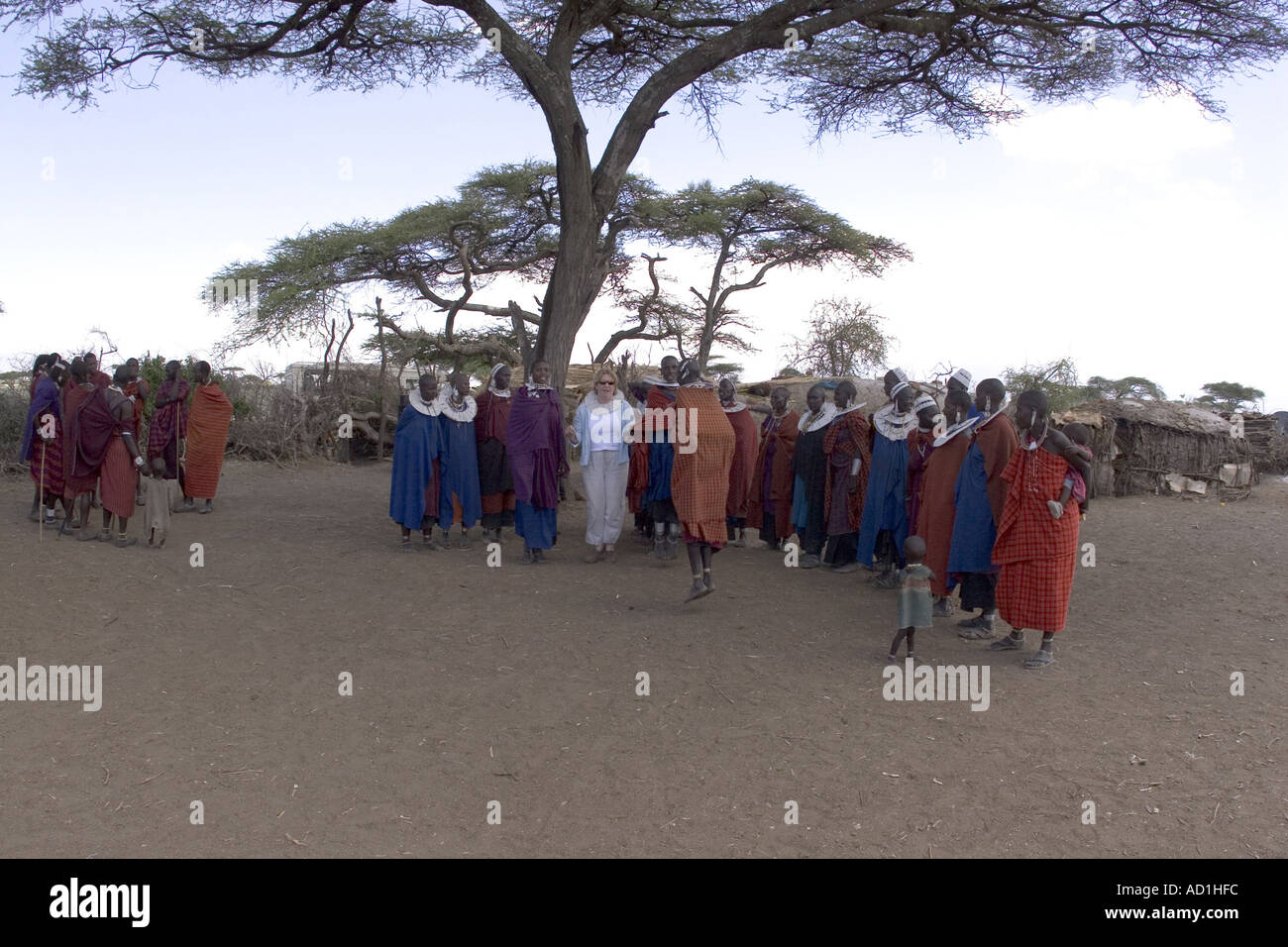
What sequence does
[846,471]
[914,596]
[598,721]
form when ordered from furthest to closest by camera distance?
1. [846,471]
2. [914,596]
3. [598,721]

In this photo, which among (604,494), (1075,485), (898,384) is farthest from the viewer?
(604,494)

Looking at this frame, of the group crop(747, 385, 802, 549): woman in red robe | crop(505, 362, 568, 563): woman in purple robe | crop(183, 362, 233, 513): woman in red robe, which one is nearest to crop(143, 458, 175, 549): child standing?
crop(183, 362, 233, 513): woman in red robe

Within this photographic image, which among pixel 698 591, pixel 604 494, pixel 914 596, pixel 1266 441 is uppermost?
pixel 1266 441

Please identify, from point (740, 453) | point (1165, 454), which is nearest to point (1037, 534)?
point (740, 453)

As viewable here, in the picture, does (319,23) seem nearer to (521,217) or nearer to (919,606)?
(521,217)

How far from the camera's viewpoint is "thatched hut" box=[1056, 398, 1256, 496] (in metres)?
15.0

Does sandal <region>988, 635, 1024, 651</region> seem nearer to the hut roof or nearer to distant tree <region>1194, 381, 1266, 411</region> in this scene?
the hut roof

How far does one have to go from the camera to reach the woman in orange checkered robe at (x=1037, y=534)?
566 centimetres

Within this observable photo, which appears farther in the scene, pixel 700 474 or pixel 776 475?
pixel 776 475

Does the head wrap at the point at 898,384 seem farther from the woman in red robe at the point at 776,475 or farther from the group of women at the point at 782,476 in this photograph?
the woman in red robe at the point at 776,475

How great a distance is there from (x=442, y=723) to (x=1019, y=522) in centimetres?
332

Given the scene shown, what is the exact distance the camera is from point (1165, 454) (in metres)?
15.0

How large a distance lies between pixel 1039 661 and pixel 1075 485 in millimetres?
1002

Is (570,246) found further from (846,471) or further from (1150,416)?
(1150,416)
